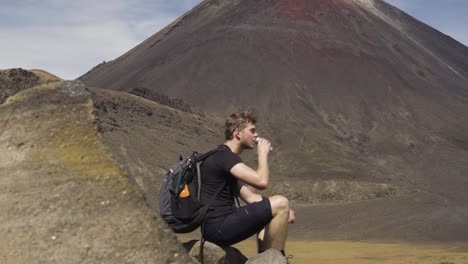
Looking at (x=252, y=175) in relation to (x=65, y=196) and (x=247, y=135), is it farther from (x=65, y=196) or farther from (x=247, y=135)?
(x=65, y=196)

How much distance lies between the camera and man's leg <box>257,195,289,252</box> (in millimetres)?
4762

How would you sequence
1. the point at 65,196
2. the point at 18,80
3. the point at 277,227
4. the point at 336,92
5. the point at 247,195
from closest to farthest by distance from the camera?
the point at 65,196 < the point at 277,227 < the point at 247,195 < the point at 18,80 < the point at 336,92

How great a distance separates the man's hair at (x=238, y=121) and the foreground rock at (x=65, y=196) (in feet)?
4.26

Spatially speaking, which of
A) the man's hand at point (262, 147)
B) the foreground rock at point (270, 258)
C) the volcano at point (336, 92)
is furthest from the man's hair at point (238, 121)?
the volcano at point (336, 92)

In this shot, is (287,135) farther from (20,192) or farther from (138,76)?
(20,192)

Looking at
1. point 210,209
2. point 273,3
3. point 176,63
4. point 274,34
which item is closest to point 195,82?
point 176,63

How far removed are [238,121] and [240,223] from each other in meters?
0.60

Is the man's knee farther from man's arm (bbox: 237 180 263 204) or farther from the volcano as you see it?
the volcano

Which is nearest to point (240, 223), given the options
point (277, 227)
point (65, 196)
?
point (277, 227)

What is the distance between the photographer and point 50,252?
357 cm

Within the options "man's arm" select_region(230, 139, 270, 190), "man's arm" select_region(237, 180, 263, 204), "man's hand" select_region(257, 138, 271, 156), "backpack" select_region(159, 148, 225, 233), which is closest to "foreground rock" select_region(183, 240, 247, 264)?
"backpack" select_region(159, 148, 225, 233)

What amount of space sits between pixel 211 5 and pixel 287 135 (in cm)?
2597

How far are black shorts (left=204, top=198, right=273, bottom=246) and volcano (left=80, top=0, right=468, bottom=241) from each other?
1637cm

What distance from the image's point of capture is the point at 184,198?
15.5ft
